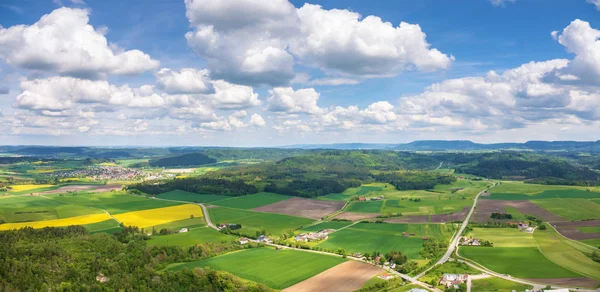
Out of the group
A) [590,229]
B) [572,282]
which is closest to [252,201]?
[590,229]

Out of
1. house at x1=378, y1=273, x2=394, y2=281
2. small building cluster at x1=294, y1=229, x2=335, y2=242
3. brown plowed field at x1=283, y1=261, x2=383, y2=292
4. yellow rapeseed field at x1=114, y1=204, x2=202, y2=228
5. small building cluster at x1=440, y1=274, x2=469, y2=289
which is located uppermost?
yellow rapeseed field at x1=114, y1=204, x2=202, y2=228

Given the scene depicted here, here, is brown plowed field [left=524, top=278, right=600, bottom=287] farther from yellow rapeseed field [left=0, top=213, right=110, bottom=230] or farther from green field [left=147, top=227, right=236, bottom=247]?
yellow rapeseed field [left=0, top=213, right=110, bottom=230]

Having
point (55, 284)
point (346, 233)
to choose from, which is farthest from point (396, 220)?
point (55, 284)

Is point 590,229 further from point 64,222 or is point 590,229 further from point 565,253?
point 64,222

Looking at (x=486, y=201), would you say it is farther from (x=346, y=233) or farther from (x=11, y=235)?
(x=11, y=235)

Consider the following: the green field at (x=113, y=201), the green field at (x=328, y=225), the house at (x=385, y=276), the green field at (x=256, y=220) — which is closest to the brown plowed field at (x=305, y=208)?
the green field at (x=256, y=220)

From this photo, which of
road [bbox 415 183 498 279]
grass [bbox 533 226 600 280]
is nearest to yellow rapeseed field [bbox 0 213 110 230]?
road [bbox 415 183 498 279]
